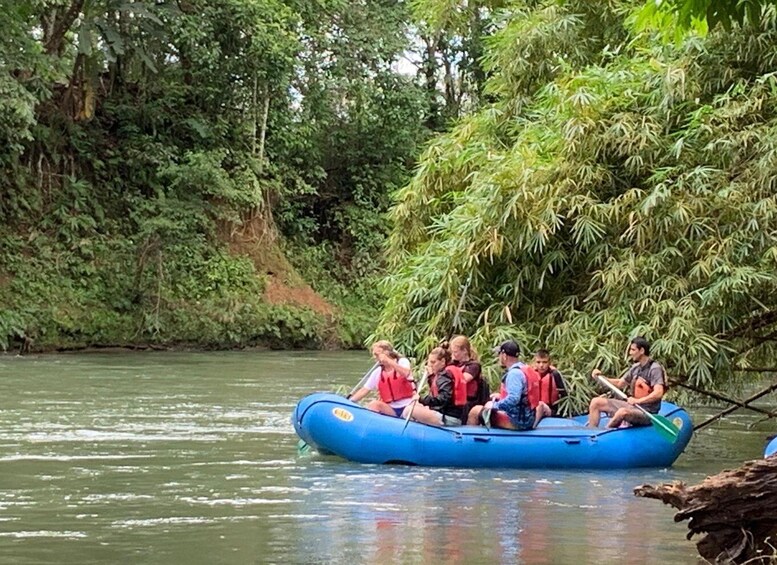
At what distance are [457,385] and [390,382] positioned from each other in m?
0.62

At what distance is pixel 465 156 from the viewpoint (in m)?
13.8

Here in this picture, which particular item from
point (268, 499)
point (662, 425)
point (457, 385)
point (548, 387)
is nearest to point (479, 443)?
point (457, 385)

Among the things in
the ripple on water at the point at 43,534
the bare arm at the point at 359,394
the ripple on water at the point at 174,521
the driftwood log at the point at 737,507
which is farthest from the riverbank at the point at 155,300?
the driftwood log at the point at 737,507

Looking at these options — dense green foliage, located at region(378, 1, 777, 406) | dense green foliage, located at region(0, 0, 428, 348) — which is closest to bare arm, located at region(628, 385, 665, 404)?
dense green foliage, located at region(378, 1, 777, 406)

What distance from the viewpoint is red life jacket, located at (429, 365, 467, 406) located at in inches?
409

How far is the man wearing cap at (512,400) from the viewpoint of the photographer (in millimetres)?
10008

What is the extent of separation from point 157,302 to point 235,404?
33.3 ft

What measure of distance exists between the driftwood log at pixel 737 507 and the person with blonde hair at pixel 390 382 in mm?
4898

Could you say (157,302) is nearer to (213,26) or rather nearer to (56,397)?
(213,26)

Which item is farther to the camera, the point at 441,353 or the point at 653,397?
the point at 441,353

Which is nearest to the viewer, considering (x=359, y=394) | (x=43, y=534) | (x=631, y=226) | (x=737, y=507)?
(x=737, y=507)

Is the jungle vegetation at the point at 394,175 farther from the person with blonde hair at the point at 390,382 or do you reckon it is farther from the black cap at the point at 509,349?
the black cap at the point at 509,349

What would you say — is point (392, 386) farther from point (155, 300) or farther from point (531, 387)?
point (155, 300)

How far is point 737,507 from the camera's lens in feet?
18.4
